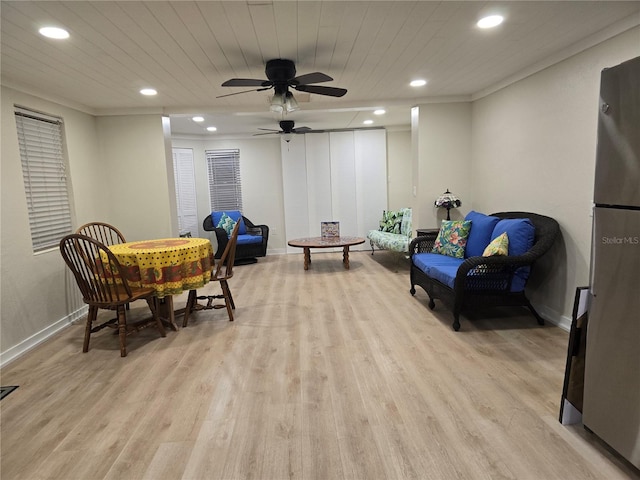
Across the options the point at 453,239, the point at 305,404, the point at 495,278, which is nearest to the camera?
the point at 305,404

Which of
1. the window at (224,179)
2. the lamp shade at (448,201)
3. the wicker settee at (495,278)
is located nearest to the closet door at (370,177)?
the window at (224,179)

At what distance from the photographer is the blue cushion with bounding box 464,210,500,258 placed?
3752 millimetres

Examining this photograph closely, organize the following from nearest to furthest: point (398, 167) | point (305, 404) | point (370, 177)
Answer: point (305, 404) → point (370, 177) → point (398, 167)

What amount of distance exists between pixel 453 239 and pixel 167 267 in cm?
290

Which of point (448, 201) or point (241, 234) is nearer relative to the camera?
point (448, 201)

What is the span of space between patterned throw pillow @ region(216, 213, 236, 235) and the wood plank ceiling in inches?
117

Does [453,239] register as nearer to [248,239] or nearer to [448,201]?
[448,201]

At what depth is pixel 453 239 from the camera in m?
4.07

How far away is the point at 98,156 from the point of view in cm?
463

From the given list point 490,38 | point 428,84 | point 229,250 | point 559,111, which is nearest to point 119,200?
point 229,250

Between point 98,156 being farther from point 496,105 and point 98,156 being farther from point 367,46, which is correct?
point 496,105

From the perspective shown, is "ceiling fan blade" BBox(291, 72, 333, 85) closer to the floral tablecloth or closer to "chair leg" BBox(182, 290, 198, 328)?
the floral tablecloth

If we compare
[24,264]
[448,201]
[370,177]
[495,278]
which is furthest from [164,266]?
[370,177]

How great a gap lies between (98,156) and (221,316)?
2614 mm
